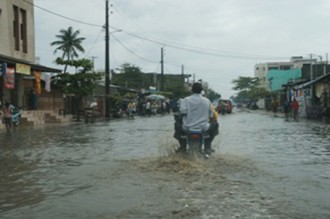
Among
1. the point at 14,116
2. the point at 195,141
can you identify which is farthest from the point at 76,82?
the point at 195,141

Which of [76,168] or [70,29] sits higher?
[70,29]

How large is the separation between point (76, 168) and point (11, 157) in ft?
10.2

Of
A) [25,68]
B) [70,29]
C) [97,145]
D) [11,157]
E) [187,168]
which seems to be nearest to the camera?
[187,168]

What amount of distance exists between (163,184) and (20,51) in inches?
1214

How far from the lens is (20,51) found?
3756cm

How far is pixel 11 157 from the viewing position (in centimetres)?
1368

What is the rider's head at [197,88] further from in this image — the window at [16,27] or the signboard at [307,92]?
the signboard at [307,92]

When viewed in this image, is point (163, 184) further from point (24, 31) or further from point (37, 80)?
point (24, 31)

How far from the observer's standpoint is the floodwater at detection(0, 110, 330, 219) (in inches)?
276

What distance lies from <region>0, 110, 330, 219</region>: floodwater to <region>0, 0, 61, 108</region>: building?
62.2 ft

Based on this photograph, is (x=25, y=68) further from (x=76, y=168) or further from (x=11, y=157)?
(x=76, y=168)

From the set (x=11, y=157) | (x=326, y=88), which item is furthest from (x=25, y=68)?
(x=326, y=88)

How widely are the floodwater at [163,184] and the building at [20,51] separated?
18958 millimetres

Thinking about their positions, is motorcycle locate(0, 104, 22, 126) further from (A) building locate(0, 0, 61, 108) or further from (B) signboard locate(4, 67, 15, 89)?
(A) building locate(0, 0, 61, 108)
